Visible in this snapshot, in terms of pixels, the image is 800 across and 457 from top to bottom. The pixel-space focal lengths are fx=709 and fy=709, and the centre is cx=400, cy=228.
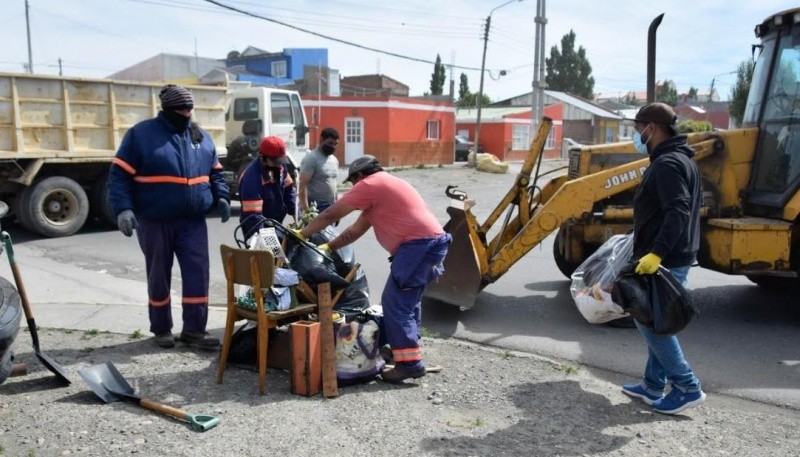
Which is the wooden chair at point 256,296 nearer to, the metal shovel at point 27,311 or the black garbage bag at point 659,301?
the metal shovel at point 27,311

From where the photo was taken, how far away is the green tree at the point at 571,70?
210 feet

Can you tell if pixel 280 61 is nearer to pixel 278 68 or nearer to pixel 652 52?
pixel 278 68

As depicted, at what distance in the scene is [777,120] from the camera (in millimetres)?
6137

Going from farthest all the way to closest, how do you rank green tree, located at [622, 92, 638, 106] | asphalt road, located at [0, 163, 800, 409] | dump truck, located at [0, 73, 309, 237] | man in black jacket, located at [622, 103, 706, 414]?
1. green tree, located at [622, 92, 638, 106]
2. dump truck, located at [0, 73, 309, 237]
3. asphalt road, located at [0, 163, 800, 409]
4. man in black jacket, located at [622, 103, 706, 414]

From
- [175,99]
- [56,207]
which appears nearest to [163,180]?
[175,99]

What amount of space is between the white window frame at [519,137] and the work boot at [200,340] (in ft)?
112

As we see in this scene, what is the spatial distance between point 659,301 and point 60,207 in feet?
30.8

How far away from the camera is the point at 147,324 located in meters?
5.68

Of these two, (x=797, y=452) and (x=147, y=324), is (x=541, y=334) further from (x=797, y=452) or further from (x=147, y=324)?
(x=147, y=324)

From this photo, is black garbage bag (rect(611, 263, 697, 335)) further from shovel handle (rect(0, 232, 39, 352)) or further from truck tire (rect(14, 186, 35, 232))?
truck tire (rect(14, 186, 35, 232))

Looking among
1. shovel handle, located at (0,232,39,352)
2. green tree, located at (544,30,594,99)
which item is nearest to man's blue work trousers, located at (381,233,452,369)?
shovel handle, located at (0,232,39,352)

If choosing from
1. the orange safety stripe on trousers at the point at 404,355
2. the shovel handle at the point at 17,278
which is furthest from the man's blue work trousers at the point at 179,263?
the orange safety stripe on trousers at the point at 404,355

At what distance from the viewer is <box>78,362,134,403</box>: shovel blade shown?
395 centimetres

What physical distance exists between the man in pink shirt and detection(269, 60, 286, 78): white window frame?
43.9 m
